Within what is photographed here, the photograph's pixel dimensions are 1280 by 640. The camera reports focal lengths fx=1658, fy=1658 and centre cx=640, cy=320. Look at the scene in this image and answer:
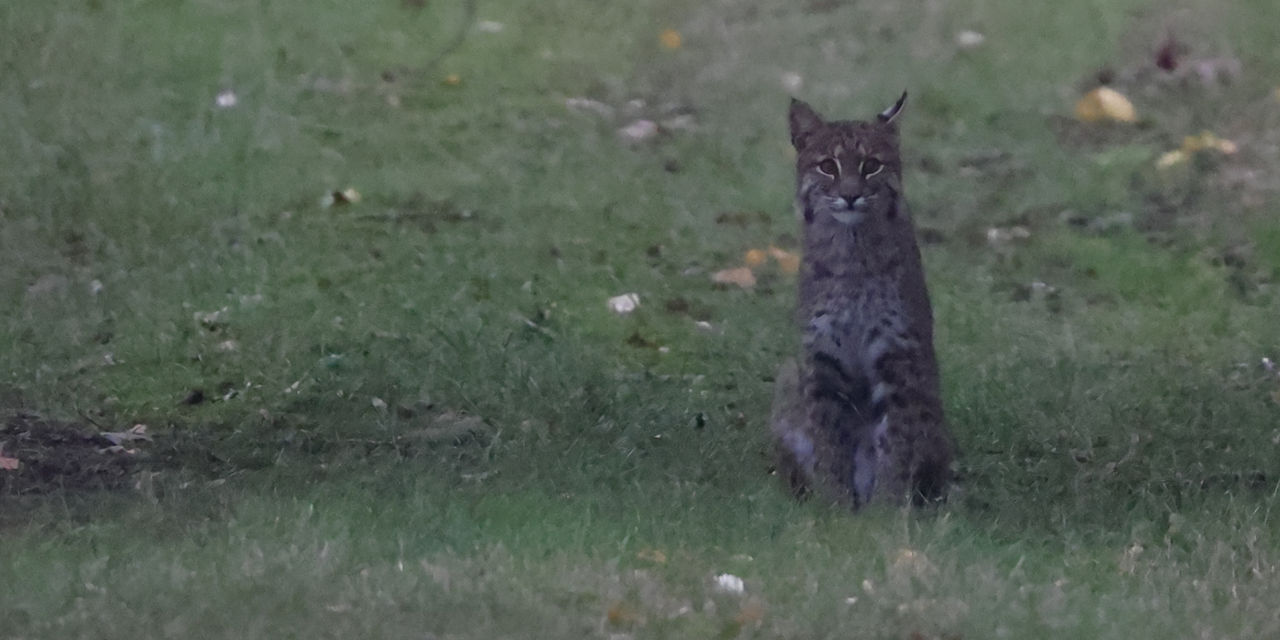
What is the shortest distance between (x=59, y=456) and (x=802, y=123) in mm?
3037

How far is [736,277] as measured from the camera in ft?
27.7

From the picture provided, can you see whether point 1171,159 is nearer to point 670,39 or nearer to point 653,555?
point 670,39

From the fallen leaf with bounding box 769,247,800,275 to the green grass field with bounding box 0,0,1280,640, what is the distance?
0.11m

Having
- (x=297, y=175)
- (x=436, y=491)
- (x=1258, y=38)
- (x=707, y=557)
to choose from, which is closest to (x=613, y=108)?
(x=297, y=175)

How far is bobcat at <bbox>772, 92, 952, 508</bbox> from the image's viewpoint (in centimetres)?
552

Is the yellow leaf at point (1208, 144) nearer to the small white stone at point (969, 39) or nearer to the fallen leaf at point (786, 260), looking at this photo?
the small white stone at point (969, 39)

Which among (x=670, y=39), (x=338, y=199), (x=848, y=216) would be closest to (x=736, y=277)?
(x=338, y=199)

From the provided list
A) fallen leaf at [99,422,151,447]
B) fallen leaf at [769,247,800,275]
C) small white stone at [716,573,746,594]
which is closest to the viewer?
small white stone at [716,573,746,594]

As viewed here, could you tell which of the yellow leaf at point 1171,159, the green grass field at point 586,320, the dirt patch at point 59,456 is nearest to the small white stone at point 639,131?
the green grass field at point 586,320

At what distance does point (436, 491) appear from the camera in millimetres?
5777

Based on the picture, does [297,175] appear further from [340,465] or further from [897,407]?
[897,407]

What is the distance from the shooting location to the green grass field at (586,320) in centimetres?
466

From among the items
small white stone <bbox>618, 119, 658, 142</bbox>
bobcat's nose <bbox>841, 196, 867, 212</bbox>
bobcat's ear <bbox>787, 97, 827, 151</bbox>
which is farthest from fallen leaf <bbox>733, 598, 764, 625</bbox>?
small white stone <bbox>618, 119, 658, 142</bbox>

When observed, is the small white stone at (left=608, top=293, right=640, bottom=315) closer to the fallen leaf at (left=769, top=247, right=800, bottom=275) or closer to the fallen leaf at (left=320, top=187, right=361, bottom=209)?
the fallen leaf at (left=769, top=247, right=800, bottom=275)
